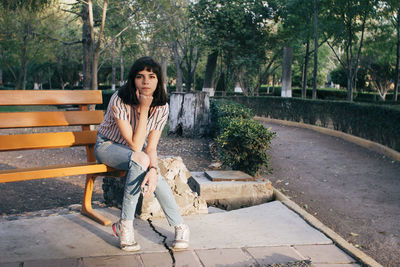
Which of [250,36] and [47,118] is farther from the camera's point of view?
[250,36]

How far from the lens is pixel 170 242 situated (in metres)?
3.36

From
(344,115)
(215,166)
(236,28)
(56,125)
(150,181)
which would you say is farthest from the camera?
(236,28)

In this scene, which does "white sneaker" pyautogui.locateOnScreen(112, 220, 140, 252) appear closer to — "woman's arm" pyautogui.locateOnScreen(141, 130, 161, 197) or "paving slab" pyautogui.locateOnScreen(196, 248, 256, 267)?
"woman's arm" pyautogui.locateOnScreen(141, 130, 161, 197)

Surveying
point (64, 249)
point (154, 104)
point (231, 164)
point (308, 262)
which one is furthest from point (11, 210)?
point (308, 262)

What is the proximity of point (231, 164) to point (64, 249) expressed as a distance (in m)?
3.44

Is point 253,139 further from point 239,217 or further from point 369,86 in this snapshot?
point 369,86

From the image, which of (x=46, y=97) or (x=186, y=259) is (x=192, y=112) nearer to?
(x=46, y=97)

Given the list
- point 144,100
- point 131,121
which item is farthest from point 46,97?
point 144,100

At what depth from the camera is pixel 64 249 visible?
10.3 feet

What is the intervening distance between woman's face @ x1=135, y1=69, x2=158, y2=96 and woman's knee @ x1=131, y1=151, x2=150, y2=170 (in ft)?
1.74

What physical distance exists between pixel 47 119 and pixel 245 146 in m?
2.96

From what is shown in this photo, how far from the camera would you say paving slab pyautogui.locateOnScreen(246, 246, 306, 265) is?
307 centimetres

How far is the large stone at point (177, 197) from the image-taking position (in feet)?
13.1

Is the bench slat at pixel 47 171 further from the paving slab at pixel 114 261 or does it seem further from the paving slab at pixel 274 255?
the paving slab at pixel 274 255
